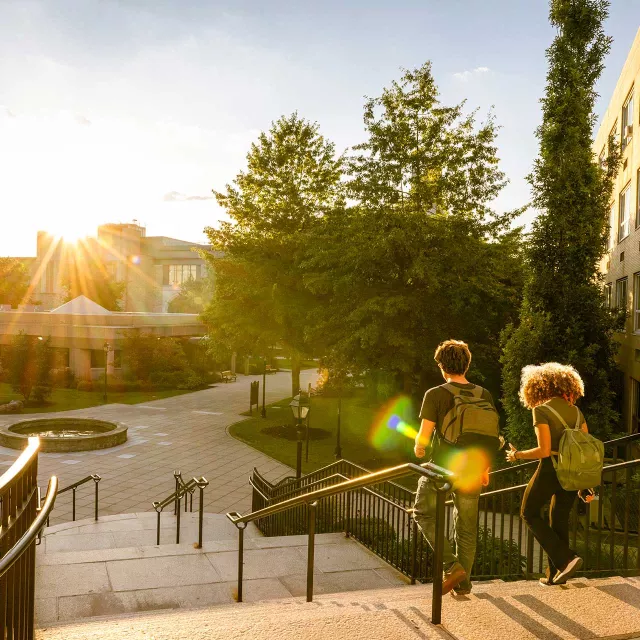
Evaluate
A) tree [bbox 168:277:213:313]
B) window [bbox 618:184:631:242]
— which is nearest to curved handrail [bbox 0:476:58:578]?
window [bbox 618:184:631:242]

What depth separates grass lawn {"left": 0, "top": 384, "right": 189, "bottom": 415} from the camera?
30.5 metres

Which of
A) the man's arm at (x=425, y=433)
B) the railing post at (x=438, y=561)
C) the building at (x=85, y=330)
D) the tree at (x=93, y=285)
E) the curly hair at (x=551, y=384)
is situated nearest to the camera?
the railing post at (x=438, y=561)

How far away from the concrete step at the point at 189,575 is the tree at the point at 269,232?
16142 millimetres

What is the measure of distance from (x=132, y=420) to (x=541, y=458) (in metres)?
25.2

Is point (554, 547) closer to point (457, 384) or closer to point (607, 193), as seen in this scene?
point (457, 384)

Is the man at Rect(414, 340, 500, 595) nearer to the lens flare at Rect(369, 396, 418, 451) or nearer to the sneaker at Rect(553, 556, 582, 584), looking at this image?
the sneaker at Rect(553, 556, 582, 584)

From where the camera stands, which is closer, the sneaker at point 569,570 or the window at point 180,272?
the sneaker at point 569,570

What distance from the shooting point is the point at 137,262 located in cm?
9075

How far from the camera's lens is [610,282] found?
23.2m

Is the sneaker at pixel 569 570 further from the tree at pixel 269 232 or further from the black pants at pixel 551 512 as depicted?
the tree at pixel 269 232

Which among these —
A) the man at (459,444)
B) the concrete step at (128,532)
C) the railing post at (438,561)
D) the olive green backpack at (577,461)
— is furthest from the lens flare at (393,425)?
the railing post at (438,561)

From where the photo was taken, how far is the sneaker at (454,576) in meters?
4.35

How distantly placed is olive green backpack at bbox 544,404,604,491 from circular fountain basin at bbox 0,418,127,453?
58.9 ft

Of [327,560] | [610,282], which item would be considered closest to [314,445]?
[610,282]
